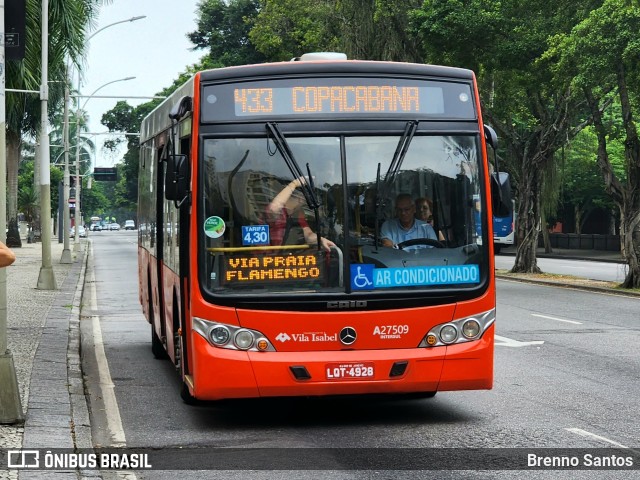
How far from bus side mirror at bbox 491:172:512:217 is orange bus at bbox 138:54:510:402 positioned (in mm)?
255

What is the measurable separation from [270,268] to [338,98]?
1.52 m

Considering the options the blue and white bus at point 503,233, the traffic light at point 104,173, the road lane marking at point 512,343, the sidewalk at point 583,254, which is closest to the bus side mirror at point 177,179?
the road lane marking at point 512,343

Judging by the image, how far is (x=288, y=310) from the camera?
8.90 meters

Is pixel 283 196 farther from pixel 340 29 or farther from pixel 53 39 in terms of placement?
pixel 340 29

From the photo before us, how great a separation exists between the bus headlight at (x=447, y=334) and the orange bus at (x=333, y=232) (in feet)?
0.04

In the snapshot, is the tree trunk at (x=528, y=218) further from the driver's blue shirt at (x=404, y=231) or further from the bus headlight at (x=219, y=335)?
the bus headlight at (x=219, y=335)

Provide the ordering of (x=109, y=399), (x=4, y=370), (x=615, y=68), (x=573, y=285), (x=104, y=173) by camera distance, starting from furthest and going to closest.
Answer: (x=104, y=173) < (x=573, y=285) < (x=615, y=68) < (x=109, y=399) < (x=4, y=370)

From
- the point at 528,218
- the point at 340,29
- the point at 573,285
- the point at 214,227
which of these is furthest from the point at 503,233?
the point at 214,227

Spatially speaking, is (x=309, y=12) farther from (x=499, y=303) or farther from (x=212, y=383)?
(x=212, y=383)

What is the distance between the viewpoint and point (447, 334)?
9.14 m

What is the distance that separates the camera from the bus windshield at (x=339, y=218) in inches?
352

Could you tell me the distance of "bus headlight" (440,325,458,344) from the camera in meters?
9.12

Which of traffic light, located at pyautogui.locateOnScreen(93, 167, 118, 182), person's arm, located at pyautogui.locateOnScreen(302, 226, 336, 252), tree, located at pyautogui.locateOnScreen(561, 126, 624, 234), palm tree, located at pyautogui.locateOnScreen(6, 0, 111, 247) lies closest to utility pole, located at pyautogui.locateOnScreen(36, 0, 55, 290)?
palm tree, located at pyautogui.locateOnScreen(6, 0, 111, 247)

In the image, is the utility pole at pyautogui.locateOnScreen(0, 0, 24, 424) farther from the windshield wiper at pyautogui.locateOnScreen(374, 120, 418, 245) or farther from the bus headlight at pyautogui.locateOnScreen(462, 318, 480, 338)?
the bus headlight at pyautogui.locateOnScreen(462, 318, 480, 338)
